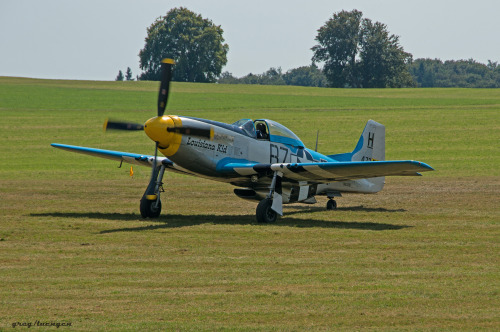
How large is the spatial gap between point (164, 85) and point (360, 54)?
10994 centimetres

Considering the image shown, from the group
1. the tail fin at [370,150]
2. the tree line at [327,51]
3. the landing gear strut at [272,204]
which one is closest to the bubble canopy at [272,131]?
the landing gear strut at [272,204]

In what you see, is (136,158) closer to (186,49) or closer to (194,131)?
(194,131)

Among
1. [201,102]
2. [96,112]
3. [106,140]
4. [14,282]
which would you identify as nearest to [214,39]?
[201,102]

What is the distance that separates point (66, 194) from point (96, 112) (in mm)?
31984

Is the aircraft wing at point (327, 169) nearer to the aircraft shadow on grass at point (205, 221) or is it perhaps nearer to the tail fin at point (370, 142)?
the aircraft shadow on grass at point (205, 221)

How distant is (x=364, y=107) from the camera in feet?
194

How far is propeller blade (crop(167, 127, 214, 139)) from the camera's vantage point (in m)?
15.9

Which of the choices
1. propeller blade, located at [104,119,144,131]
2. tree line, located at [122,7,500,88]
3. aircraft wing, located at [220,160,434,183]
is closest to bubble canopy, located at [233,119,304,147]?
aircraft wing, located at [220,160,434,183]

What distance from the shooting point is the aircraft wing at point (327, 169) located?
16047 mm

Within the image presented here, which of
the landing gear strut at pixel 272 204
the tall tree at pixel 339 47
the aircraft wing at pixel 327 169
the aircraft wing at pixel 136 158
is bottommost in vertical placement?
the landing gear strut at pixel 272 204

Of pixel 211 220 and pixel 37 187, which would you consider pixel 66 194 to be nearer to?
pixel 37 187

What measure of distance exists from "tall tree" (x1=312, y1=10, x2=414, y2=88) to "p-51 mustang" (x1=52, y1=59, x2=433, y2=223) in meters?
100

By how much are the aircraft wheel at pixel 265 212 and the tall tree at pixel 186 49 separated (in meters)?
95.9

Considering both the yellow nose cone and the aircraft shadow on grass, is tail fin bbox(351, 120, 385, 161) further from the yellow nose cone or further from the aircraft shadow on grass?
the yellow nose cone
